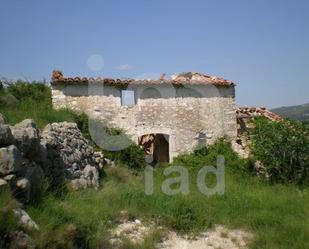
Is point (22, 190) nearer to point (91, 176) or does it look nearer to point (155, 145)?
point (91, 176)

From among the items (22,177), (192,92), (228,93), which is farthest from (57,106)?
(22,177)

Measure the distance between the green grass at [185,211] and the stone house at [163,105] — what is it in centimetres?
351

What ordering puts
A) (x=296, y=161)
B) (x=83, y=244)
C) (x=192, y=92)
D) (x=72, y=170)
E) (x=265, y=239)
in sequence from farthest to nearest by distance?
(x=192, y=92) < (x=296, y=161) < (x=72, y=170) < (x=265, y=239) < (x=83, y=244)

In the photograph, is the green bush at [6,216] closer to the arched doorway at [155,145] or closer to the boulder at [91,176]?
the boulder at [91,176]

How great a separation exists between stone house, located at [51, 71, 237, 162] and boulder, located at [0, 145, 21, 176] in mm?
7943

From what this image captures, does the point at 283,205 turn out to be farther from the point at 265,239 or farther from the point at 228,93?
the point at 228,93

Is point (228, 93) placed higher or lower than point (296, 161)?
higher

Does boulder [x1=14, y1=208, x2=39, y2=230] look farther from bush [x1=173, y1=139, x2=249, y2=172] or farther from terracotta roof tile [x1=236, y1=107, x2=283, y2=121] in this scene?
terracotta roof tile [x1=236, y1=107, x2=283, y2=121]

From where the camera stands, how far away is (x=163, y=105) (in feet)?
48.1

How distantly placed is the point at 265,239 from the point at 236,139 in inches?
331

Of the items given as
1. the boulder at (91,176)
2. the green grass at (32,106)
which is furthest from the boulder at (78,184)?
the green grass at (32,106)

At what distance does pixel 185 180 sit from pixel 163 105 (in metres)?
3.59

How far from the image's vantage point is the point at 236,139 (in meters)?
15.5

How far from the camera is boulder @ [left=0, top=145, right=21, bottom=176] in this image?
5930mm
